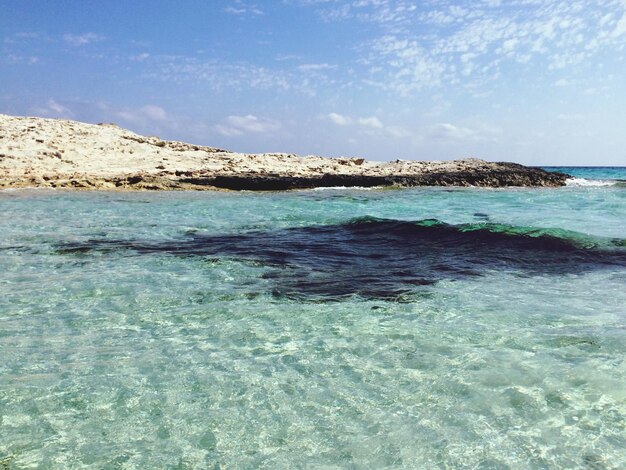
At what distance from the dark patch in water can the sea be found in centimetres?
7

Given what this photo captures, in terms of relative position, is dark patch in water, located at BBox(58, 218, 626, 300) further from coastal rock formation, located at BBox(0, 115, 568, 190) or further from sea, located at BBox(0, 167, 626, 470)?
coastal rock formation, located at BBox(0, 115, 568, 190)

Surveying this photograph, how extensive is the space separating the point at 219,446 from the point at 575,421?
2.27 meters

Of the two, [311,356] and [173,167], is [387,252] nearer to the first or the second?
[311,356]

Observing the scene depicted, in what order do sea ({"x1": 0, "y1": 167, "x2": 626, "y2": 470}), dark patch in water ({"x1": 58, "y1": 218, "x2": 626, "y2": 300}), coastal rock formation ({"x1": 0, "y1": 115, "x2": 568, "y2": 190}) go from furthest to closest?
coastal rock formation ({"x1": 0, "y1": 115, "x2": 568, "y2": 190}), dark patch in water ({"x1": 58, "y1": 218, "x2": 626, "y2": 300}), sea ({"x1": 0, "y1": 167, "x2": 626, "y2": 470})

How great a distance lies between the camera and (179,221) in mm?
13109

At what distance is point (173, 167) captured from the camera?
26281 millimetres

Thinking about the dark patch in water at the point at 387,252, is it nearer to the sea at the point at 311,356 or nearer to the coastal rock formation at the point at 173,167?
the sea at the point at 311,356

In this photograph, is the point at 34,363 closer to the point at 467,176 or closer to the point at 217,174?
the point at 217,174

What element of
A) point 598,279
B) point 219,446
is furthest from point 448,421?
point 598,279

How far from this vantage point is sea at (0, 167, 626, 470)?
9.72 feet

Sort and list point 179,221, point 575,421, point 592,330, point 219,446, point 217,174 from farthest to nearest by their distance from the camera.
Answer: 1. point 217,174
2. point 179,221
3. point 592,330
4. point 575,421
5. point 219,446

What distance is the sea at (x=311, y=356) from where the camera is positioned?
296 cm

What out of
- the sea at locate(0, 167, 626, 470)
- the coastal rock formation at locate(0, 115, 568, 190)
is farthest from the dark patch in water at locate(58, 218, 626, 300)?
the coastal rock formation at locate(0, 115, 568, 190)

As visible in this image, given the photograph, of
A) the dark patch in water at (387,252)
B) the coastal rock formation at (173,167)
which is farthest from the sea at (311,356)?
the coastal rock formation at (173,167)
